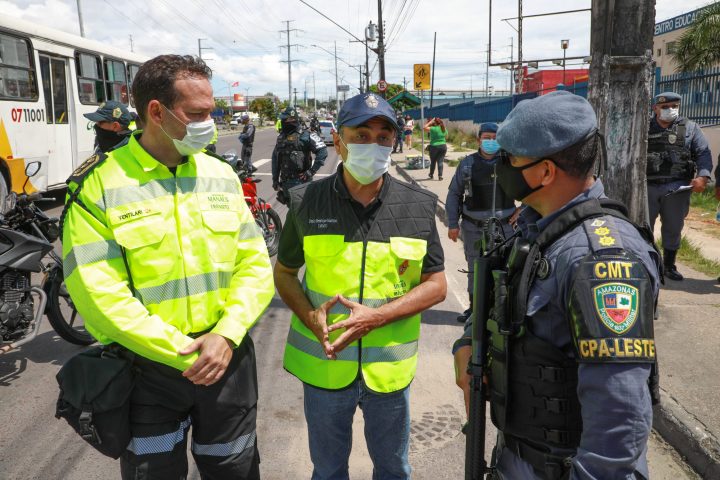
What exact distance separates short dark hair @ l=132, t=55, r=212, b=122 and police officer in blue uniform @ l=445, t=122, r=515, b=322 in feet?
11.1

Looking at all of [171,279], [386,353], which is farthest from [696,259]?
[171,279]

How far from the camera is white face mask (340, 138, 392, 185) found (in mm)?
2295

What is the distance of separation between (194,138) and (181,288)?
0.54m

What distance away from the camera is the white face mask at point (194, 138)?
2025mm

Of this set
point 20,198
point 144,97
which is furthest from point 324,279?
point 20,198

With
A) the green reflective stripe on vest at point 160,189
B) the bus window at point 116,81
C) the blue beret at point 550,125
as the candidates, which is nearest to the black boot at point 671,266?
the blue beret at point 550,125

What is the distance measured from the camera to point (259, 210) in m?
7.78

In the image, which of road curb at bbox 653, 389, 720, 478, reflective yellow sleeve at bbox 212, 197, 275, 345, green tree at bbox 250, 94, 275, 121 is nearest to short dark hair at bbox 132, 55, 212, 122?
reflective yellow sleeve at bbox 212, 197, 275, 345

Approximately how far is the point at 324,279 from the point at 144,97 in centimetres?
93

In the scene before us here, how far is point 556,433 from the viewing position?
4.84 ft

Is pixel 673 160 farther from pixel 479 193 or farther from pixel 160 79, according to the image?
pixel 160 79

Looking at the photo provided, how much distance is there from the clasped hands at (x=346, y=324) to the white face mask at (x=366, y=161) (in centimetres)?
51

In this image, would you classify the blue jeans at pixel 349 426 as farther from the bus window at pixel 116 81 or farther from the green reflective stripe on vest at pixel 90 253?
the bus window at pixel 116 81

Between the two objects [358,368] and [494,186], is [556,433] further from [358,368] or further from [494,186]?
[494,186]
